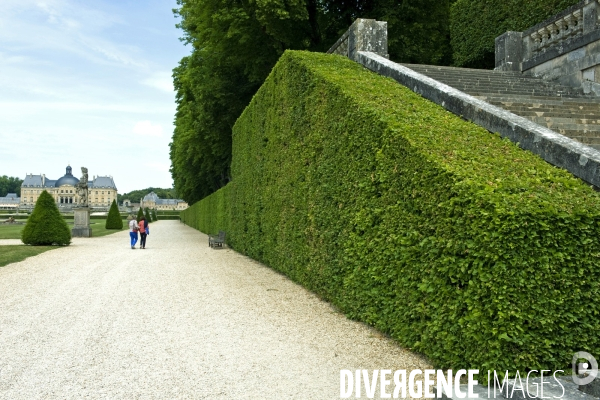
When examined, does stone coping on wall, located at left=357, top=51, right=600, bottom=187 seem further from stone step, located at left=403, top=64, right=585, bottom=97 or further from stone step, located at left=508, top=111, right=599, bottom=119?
stone step, located at left=403, top=64, right=585, bottom=97

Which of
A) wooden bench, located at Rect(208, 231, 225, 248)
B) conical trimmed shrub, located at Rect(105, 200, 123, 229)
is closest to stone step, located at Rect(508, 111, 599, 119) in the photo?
wooden bench, located at Rect(208, 231, 225, 248)

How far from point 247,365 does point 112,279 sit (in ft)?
20.9

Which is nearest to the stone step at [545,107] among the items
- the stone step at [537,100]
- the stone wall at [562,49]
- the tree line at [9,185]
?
the stone step at [537,100]

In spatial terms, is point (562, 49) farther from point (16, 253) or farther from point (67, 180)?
point (67, 180)

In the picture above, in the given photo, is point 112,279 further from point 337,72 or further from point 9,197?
point 9,197

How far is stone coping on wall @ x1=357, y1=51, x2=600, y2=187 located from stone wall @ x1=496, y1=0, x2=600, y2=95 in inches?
176

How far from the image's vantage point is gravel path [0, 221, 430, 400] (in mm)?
3998

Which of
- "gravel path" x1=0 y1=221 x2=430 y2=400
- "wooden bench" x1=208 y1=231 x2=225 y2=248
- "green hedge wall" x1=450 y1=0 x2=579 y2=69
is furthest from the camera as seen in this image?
"wooden bench" x1=208 y1=231 x2=225 y2=248

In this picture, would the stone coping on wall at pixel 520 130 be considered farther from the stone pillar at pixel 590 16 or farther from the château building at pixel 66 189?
the château building at pixel 66 189

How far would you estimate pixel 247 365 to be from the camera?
4.50 metres

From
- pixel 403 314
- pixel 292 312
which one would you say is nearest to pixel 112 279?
pixel 292 312

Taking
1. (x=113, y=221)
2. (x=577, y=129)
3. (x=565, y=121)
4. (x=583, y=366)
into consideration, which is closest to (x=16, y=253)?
(x=565, y=121)

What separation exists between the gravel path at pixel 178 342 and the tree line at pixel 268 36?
34.4ft

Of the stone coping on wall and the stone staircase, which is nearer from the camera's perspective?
the stone coping on wall
